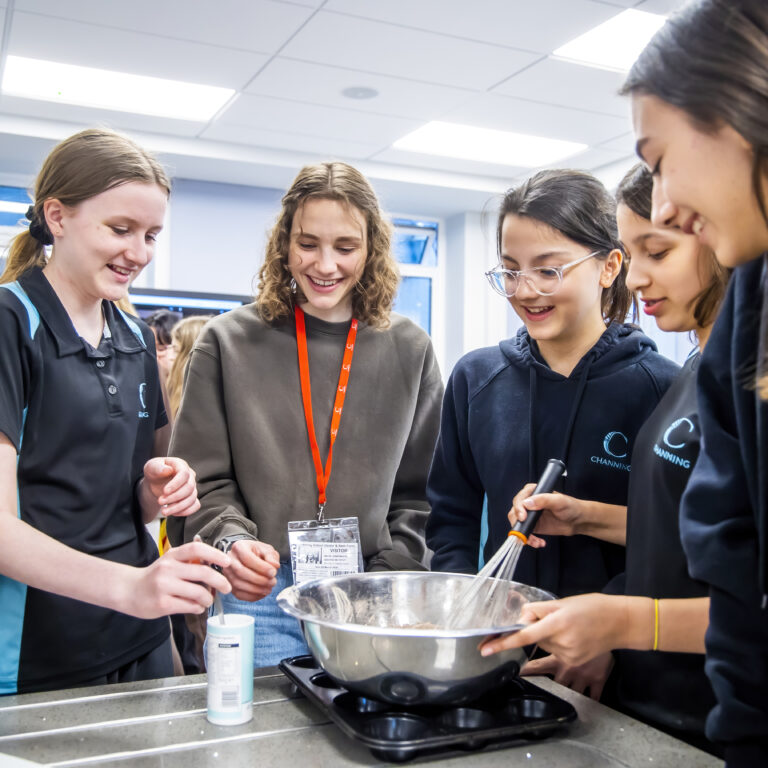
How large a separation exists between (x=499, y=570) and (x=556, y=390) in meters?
0.46

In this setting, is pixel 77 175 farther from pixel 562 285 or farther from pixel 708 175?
pixel 708 175

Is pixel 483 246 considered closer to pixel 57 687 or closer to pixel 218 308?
pixel 218 308

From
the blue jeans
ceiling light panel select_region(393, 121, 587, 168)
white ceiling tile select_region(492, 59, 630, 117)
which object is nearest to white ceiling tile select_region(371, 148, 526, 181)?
ceiling light panel select_region(393, 121, 587, 168)

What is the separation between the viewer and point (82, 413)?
1.30 m

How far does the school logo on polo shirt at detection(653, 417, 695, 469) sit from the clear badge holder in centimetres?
68

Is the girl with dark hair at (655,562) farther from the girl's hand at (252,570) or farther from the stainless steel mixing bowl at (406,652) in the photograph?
the girl's hand at (252,570)

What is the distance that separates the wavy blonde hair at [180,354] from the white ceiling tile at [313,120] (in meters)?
2.03

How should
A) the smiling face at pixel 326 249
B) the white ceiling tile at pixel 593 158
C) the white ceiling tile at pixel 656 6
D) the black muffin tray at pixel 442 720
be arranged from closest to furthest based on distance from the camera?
the black muffin tray at pixel 442 720 < the smiling face at pixel 326 249 < the white ceiling tile at pixel 656 6 < the white ceiling tile at pixel 593 158

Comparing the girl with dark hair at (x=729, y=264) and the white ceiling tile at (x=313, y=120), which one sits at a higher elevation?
the white ceiling tile at (x=313, y=120)

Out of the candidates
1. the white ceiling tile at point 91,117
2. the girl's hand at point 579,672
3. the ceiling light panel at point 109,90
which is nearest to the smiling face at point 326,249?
the girl's hand at point 579,672

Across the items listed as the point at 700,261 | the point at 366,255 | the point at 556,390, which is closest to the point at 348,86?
the point at 366,255

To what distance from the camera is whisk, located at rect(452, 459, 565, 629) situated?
1.04 metres

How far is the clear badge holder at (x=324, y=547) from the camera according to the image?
1527 millimetres

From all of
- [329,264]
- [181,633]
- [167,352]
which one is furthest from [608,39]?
[181,633]
